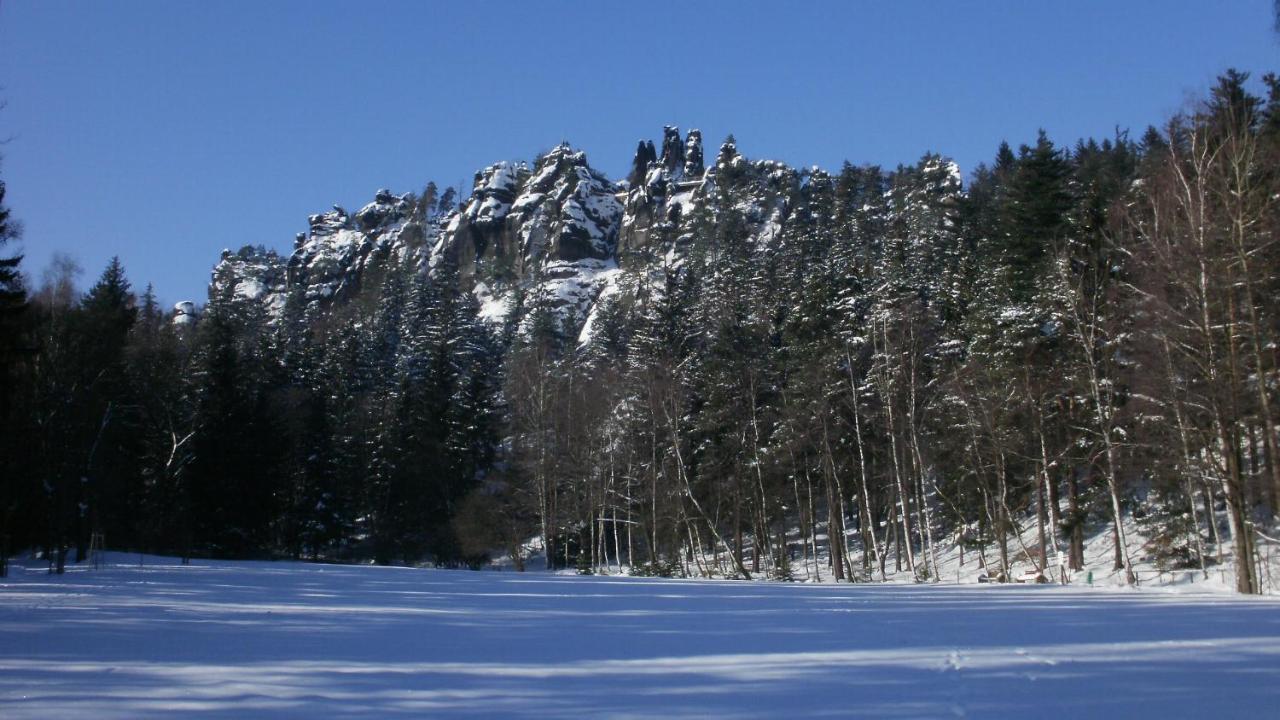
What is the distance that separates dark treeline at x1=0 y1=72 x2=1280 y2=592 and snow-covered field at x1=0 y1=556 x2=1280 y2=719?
9678mm

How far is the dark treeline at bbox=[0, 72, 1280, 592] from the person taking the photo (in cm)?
2073

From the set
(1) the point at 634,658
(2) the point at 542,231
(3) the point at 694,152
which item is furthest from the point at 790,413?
(3) the point at 694,152

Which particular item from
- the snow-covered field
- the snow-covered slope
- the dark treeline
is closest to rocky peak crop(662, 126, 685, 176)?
the snow-covered slope

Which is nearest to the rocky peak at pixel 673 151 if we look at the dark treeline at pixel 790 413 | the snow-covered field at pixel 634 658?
the dark treeline at pixel 790 413

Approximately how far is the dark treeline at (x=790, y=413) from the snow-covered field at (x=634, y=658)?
9678 mm

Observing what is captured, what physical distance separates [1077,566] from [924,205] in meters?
56.6

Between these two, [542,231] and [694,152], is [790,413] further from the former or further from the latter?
[694,152]

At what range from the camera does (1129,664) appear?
748 cm

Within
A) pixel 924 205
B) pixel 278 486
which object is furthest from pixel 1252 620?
pixel 924 205

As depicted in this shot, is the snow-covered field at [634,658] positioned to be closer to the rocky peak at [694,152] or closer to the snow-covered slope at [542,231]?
the snow-covered slope at [542,231]

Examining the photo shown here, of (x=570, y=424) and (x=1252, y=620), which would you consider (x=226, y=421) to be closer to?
(x=570, y=424)

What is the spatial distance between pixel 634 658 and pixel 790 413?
24.6 metres

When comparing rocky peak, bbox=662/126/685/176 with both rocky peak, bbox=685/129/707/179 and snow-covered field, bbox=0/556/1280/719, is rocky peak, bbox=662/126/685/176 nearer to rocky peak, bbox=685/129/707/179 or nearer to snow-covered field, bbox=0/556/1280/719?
rocky peak, bbox=685/129/707/179

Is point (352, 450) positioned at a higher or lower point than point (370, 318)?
lower
